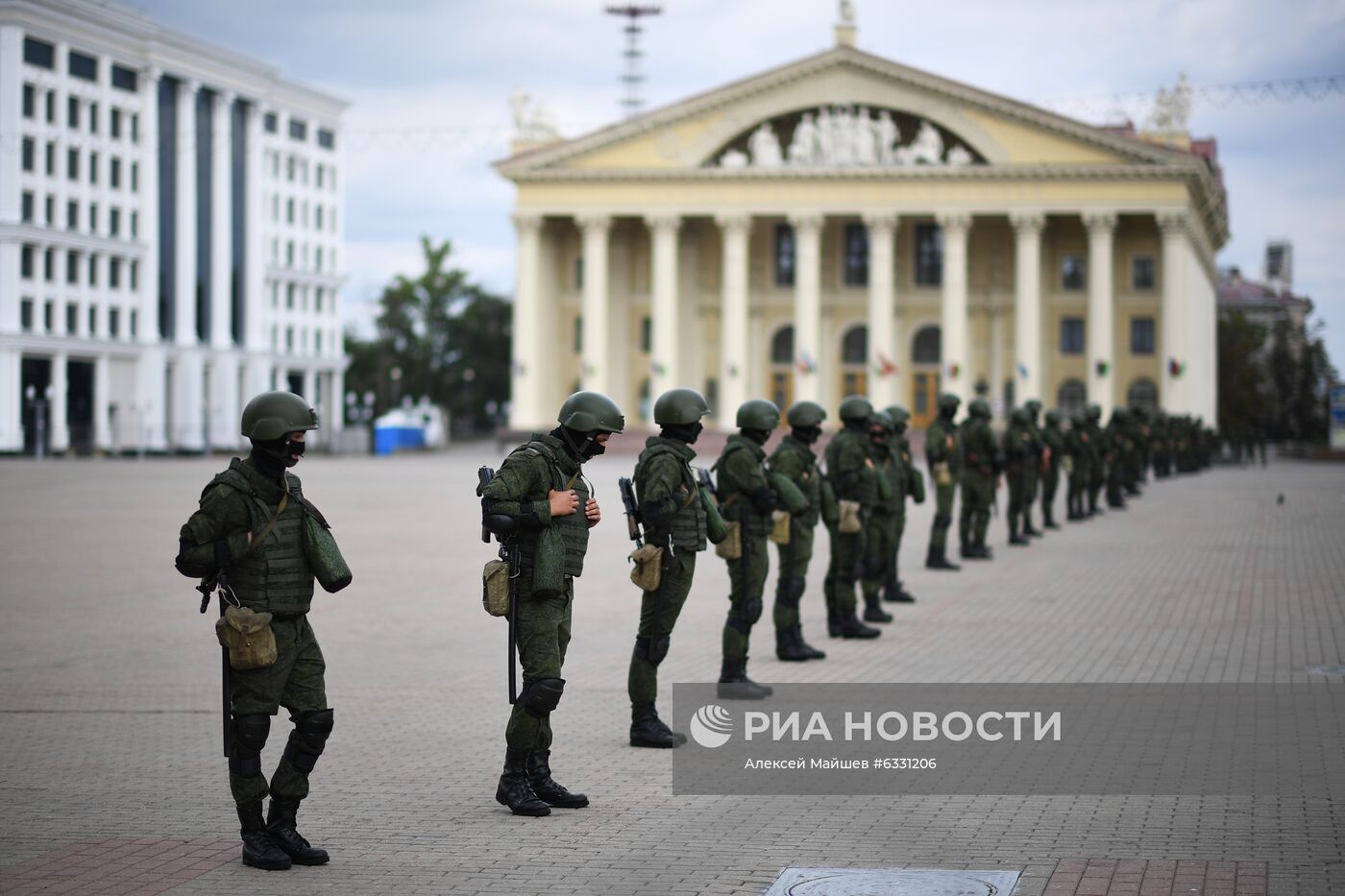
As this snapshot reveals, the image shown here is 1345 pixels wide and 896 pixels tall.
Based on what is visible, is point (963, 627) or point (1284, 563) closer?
point (963, 627)

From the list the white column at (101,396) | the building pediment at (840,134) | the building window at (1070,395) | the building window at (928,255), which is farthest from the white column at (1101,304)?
the white column at (101,396)

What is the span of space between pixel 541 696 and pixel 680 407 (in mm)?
2487

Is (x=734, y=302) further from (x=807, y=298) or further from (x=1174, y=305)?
(x=1174, y=305)

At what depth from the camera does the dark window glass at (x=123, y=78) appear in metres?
85.2

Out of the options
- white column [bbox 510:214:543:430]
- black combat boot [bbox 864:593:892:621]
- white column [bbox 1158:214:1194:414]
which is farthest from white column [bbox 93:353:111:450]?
black combat boot [bbox 864:593:892:621]

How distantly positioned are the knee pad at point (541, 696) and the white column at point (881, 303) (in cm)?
6459

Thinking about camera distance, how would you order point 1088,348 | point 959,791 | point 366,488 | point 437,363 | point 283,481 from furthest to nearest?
point 437,363 < point 1088,348 < point 366,488 < point 959,791 < point 283,481

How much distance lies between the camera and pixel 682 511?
34.3 feet

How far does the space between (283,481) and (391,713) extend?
14.2ft

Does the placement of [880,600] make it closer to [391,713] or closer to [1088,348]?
[391,713]

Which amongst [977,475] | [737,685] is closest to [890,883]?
[737,685]

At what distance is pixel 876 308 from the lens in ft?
243

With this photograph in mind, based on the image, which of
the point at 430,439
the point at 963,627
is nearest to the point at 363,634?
the point at 963,627

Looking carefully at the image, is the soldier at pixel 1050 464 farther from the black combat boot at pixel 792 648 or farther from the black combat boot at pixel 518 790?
the black combat boot at pixel 518 790
